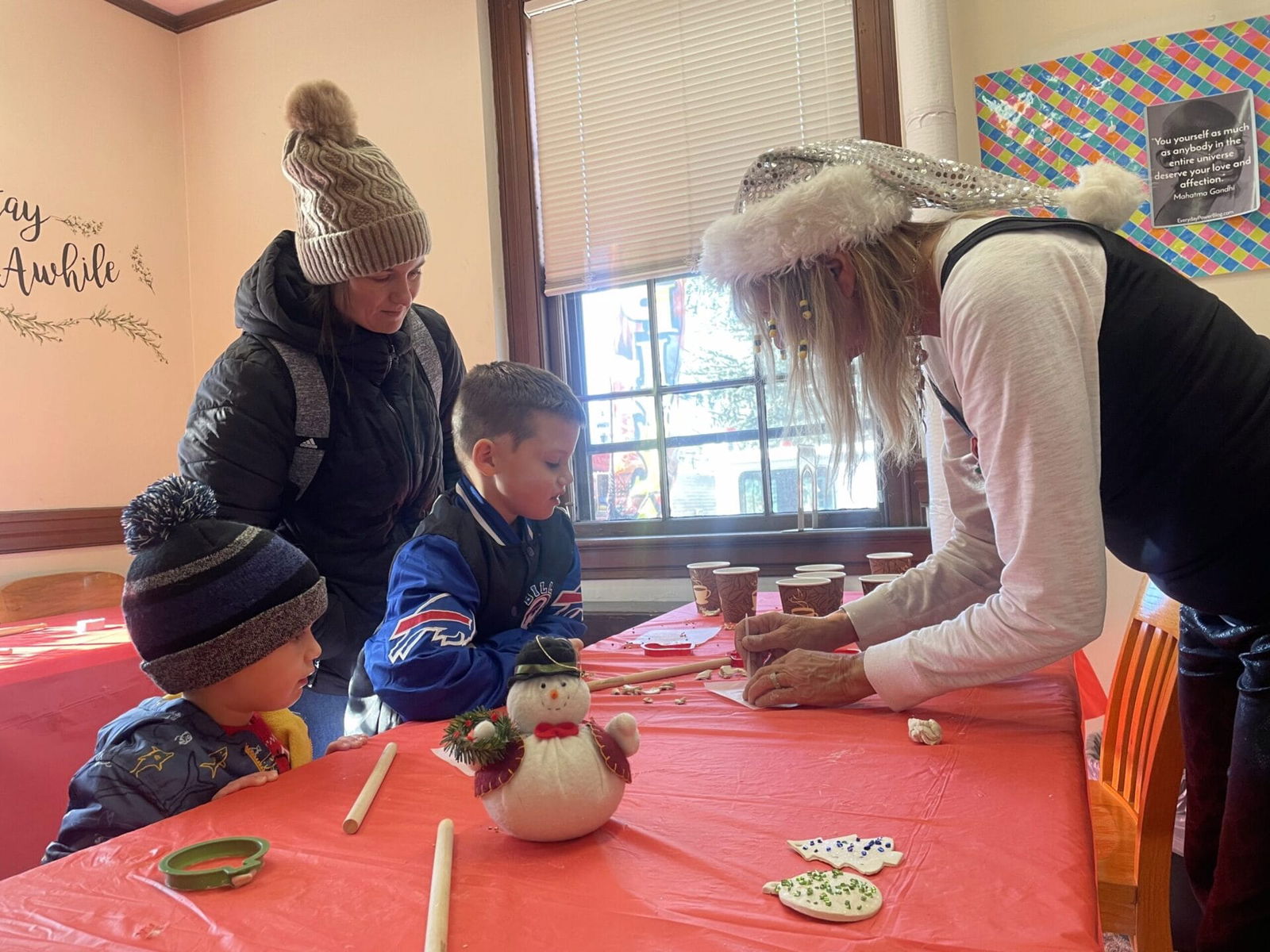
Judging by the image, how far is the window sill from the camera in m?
3.06

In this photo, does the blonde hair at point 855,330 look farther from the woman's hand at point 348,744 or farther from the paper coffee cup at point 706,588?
the paper coffee cup at point 706,588

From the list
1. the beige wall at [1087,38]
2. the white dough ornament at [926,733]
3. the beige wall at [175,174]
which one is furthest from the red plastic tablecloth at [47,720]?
the beige wall at [1087,38]

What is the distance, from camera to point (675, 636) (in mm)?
1780

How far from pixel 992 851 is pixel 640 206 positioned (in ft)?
10.0

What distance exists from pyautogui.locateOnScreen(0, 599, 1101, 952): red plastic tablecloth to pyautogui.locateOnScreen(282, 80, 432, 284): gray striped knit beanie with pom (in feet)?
3.21

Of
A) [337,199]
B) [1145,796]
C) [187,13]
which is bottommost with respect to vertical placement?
[1145,796]

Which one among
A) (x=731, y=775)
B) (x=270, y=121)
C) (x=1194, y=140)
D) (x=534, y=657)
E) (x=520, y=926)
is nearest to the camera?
(x=520, y=926)

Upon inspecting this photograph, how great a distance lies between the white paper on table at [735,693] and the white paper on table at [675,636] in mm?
362

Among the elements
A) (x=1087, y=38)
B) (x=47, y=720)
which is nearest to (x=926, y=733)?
(x=47, y=720)

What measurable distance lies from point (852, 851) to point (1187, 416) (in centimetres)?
67

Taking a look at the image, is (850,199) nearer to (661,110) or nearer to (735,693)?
(735,693)

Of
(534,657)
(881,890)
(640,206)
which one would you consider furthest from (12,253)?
(881,890)

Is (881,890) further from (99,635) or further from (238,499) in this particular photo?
(99,635)

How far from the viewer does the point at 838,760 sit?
0.95m
